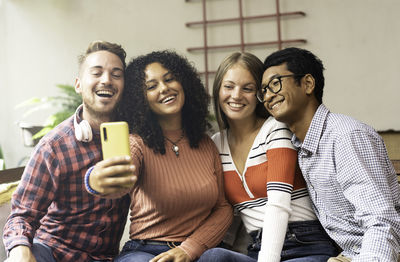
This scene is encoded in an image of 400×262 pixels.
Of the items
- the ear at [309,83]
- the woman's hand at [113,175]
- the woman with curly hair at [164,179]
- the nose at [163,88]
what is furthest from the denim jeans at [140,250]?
the ear at [309,83]

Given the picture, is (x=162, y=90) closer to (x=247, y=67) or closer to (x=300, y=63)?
(x=247, y=67)

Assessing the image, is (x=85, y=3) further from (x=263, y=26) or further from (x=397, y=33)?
(x=397, y=33)

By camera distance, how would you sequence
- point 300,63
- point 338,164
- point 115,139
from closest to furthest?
point 115,139
point 338,164
point 300,63

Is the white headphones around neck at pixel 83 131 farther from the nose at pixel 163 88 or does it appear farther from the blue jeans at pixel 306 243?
the blue jeans at pixel 306 243

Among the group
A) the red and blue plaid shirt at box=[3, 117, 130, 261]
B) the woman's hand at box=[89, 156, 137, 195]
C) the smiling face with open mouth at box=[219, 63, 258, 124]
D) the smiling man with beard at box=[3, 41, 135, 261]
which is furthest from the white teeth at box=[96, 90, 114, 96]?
the smiling face with open mouth at box=[219, 63, 258, 124]

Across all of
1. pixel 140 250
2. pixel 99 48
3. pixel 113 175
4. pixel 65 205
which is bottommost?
pixel 140 250

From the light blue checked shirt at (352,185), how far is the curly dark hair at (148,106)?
0.28 m

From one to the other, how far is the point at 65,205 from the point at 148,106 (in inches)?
12.2

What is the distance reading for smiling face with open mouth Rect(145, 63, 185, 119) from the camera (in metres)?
1.10

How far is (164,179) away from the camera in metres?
1.10

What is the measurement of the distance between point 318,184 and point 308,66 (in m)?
0.29

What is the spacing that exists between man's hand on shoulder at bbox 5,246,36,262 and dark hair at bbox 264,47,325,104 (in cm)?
70

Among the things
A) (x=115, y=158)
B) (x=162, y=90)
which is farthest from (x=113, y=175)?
(x=162, y=90)

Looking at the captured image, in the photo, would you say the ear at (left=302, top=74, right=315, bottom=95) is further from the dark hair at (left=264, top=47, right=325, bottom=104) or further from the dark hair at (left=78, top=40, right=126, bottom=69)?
the dark hair at (left=78, top=40, right=126, bottom=69)
